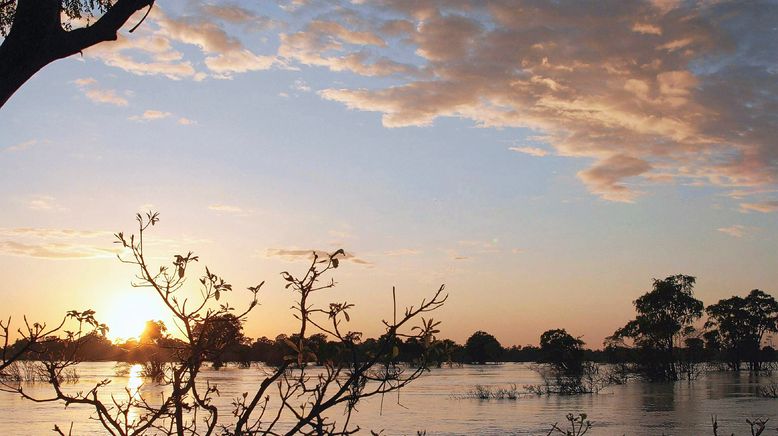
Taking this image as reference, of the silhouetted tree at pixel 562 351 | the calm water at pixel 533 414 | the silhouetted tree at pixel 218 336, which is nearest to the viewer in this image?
the silhouetted tree at pixel 218 336

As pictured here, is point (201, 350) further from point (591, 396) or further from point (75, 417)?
point (591, 396)

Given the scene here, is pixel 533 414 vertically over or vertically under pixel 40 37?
under

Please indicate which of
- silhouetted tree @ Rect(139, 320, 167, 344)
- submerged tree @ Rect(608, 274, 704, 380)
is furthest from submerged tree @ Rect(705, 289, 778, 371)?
silhouetted tree @ Rect(139, 320, 167, 344)

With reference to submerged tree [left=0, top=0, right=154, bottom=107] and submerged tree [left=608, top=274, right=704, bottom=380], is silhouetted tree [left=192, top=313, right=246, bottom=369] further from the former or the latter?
submerged tree [left=608, top=274, right=704, bottom=380]

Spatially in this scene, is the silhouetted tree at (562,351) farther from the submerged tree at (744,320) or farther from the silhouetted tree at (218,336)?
the silhouetted tree at (218,336)

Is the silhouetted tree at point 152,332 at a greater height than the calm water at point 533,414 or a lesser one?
greater

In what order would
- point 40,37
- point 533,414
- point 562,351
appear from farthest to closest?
point 562,351 → point 533,414 → point 40,37

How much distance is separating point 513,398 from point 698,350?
117 ft

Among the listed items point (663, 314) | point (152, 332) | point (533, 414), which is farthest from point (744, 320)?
point (152, 332)

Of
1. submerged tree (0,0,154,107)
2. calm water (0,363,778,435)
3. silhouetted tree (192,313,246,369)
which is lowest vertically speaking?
calm water (0,363,778,435)

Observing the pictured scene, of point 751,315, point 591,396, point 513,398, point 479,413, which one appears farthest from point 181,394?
point 751,315

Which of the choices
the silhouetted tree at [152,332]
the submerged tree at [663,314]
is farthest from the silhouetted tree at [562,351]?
the silhouetted tree at [152,332]

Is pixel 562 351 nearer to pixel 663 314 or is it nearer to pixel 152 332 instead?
pixel 663 314

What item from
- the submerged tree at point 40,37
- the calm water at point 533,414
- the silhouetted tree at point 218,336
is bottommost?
the calm water at point 533,414
